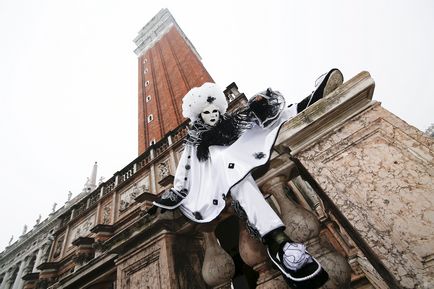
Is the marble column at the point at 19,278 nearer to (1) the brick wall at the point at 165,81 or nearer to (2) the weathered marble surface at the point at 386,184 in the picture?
(1) the brick wall at the point at 165,81

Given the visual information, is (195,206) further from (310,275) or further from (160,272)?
(310,275)

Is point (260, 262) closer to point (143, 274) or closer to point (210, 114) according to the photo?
point (143, 274)

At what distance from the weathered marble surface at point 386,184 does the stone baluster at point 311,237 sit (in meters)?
0.29

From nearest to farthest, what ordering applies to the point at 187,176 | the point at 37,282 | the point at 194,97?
1. the point at 187,176
2. the point at 194,97
3. the point at 37,282

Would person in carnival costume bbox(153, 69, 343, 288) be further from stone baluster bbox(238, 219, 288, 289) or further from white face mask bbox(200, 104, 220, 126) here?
stone baluster bbox(238, 219, 288, 289)

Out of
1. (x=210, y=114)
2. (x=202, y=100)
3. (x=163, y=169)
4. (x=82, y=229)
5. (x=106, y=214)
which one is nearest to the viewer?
(x=210, y=114)

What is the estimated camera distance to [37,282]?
31.2 feet

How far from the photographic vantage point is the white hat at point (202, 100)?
265cm

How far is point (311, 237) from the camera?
1516mm

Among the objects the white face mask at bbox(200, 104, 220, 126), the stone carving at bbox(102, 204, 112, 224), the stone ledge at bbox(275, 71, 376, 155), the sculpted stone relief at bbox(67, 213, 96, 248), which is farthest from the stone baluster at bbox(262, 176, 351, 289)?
the sculpted stone relief at bbox(67, 213, 96, 248)

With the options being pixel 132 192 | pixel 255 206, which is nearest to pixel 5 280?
pixel 132 192

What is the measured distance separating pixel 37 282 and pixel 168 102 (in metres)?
11.8

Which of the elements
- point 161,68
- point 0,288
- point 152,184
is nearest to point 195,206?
point 152,184

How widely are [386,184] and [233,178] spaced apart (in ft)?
3.21
